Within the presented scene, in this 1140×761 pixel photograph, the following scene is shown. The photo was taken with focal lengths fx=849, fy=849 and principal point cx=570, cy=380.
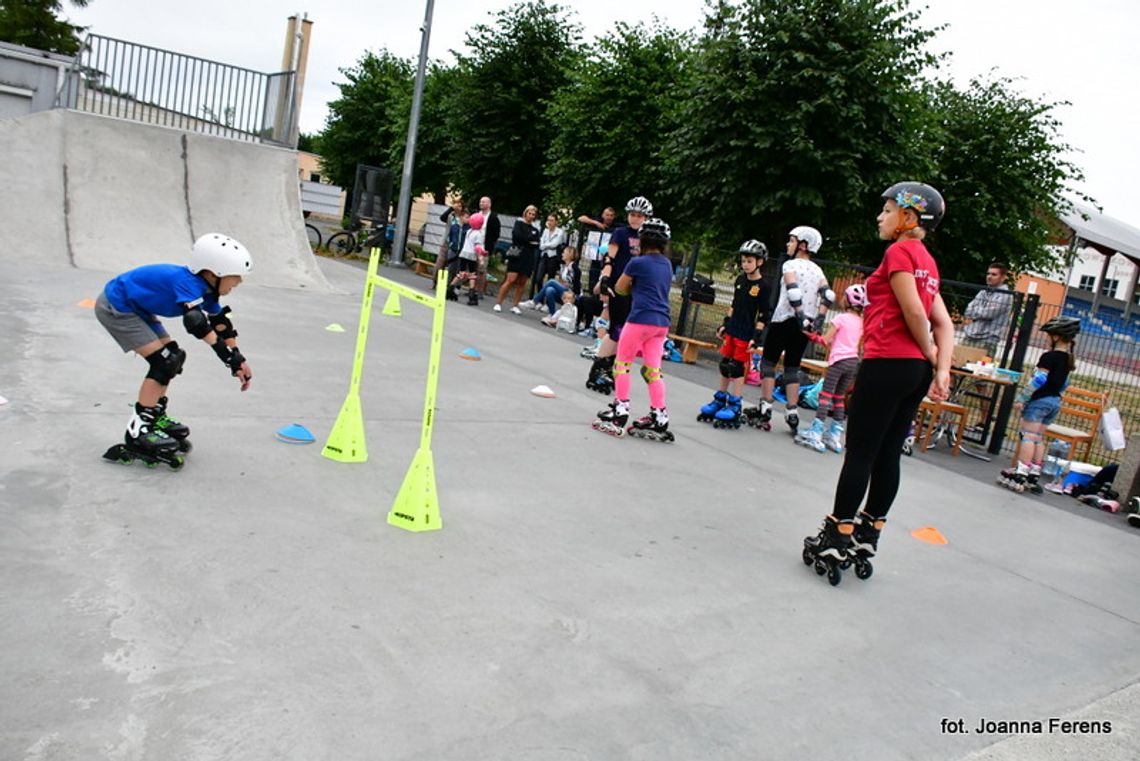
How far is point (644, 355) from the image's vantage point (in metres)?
7.34

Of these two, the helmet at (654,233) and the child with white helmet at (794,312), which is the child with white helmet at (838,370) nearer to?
the child with white helmet at (794,312)

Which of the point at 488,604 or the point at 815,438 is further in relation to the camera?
the point at 815,438

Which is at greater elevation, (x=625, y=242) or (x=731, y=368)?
(x=625, y=242)

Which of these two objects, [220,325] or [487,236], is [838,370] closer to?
[220,325]

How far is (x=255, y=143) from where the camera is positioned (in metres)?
15.8

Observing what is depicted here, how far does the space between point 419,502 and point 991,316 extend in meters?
9.15

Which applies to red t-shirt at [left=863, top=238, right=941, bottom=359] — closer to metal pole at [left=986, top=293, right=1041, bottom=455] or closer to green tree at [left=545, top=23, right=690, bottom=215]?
metal pole at [left=986, top=293, right=1041, bottom=455]

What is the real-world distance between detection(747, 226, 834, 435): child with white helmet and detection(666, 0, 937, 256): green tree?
5.03 meters

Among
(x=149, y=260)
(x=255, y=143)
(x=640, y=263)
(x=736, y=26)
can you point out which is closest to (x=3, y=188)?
(x=149, y=260)

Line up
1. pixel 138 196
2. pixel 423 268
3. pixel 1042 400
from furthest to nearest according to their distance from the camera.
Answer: pixel 423 268 < pixel 138 196 < pixel 1042 400

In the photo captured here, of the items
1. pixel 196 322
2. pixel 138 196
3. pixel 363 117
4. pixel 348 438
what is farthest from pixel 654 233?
pixel 363 117

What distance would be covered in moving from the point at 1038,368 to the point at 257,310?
8.77m

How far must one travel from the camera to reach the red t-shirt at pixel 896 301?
4434 millimetres

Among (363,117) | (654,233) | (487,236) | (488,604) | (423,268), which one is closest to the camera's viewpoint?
(488,604)
